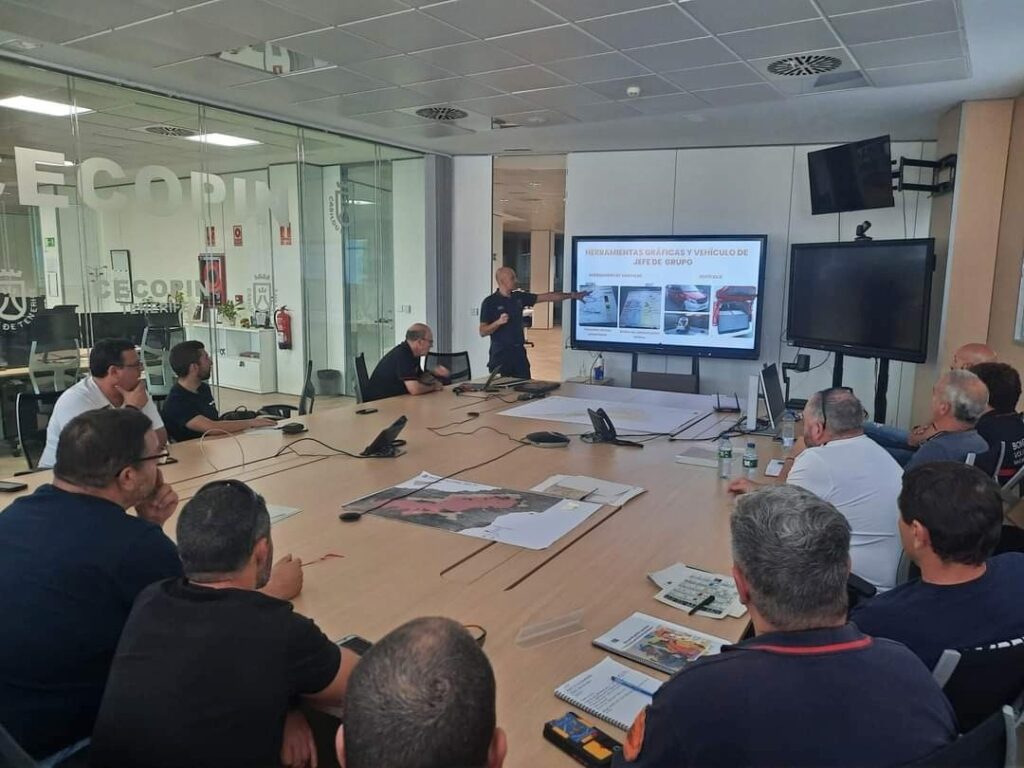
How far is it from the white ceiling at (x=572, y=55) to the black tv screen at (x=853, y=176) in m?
0.28

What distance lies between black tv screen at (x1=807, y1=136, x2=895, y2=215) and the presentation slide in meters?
0.75

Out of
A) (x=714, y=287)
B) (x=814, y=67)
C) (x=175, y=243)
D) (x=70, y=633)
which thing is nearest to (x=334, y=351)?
(x=175, y=243)

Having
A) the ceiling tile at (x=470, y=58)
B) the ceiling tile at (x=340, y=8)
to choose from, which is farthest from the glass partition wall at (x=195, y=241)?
the ceiling tile at (x=470, y=58)

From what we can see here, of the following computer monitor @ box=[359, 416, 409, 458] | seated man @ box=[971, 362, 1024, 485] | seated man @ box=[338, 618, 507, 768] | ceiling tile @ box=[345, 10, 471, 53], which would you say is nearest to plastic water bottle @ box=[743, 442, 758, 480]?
seated man @ box=[971, 362, 1024, 485]

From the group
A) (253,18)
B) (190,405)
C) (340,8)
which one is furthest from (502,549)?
(253,18)

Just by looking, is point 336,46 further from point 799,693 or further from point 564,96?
point 799,693

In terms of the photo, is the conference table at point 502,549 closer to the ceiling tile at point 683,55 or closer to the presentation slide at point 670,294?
the ceiling tile at point 683,55

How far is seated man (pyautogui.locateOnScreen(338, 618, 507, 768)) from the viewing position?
0.75 meters

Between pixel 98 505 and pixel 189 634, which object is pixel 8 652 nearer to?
pixel 98 505

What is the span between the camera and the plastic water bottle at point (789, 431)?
11.5 ft

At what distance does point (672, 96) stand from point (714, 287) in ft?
7.46

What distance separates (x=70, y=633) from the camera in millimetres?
1400

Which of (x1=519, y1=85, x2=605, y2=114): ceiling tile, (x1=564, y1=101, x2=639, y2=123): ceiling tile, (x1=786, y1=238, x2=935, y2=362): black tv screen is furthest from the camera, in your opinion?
(x1=564, y1=101, x2=639, y2=123): ceiling tile

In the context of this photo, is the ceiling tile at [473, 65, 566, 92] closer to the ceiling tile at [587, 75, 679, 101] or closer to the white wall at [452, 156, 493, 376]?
the ceiling tile at [587, 75, 679, 101]
